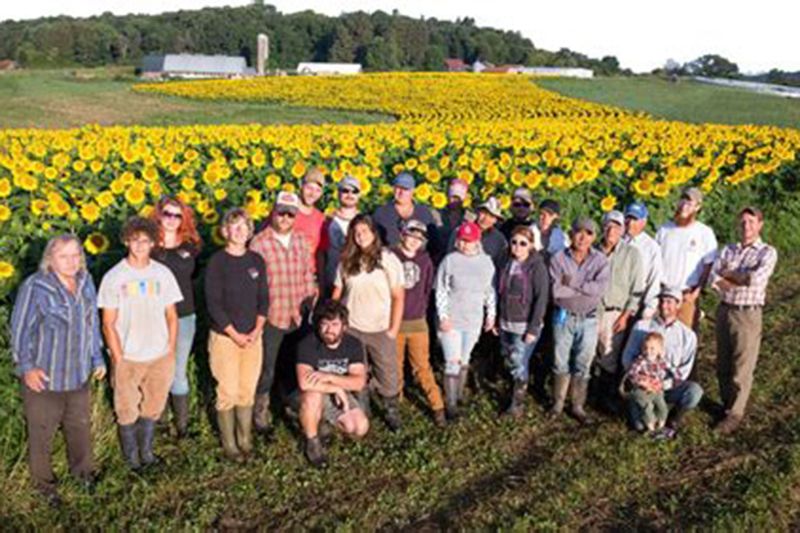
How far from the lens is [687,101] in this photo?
134 ft

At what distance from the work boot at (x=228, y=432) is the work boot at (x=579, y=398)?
2.65 metres

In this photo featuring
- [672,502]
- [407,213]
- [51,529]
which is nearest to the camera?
[51,529]

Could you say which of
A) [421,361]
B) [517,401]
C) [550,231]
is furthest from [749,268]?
[421,361]

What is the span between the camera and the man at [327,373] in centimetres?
507

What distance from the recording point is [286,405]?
18.9 ft

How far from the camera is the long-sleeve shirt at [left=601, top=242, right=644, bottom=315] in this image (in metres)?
5.89

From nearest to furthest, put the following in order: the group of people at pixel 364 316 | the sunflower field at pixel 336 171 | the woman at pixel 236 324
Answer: the group of people at pixel 364 316
the woman at pixel 236 324
the sunflower field at pixel 336 171

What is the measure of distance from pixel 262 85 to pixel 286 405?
37.0 meters

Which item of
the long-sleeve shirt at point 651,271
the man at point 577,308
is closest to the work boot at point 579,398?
the man at point 577,308

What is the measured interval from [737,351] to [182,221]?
4280 millimetres

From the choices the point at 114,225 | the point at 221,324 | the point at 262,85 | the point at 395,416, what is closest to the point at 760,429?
the point at 395,416

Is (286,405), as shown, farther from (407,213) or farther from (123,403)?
(407,213)

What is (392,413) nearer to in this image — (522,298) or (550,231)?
(522,298)

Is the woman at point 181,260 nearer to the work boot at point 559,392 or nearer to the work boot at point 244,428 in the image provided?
the work boot at point 244,428
